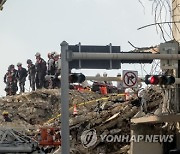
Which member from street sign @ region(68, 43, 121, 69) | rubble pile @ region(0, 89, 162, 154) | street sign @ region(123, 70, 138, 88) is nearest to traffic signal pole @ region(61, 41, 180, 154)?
street sign @ region(68, 43, 121, 69)

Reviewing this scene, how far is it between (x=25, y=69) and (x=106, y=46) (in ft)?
49.0

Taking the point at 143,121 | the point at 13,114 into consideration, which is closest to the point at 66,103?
the point at 143,121

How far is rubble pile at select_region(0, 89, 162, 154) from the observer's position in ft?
66.2

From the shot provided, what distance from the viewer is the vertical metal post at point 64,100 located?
1088 cm

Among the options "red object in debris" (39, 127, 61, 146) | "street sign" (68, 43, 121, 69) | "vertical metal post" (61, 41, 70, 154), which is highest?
"street sign" (68, 43, 121, 69)

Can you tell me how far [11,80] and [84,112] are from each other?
558 cm

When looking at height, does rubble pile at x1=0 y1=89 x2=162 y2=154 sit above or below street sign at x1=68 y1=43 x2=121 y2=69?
below

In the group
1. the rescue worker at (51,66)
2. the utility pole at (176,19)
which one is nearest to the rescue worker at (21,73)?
the rescue worker at (51,66)

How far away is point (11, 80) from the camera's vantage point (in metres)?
27.6

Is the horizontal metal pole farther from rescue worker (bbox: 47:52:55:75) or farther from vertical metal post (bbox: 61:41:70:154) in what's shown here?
rescue worker (bbox: 47:52:55:75)

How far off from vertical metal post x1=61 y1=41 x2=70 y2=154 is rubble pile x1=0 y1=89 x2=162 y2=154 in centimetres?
Answer: 839

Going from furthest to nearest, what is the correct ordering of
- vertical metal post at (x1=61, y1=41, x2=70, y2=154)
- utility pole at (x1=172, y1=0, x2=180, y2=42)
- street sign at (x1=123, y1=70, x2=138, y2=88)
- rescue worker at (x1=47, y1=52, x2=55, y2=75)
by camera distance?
rescue worker at (x1=47, y1=52, x2=55, y2=75) < utility pole at (x1=172, y1=0, x2=180, y2=42) < street sign at (x1=123, y1=70, x2=138, y2=88) < vertical metal post at (x1=61, y1=41, x2=70, y2=154)

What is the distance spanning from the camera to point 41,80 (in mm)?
27375

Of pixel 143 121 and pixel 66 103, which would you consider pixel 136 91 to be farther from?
pixel 66 103
